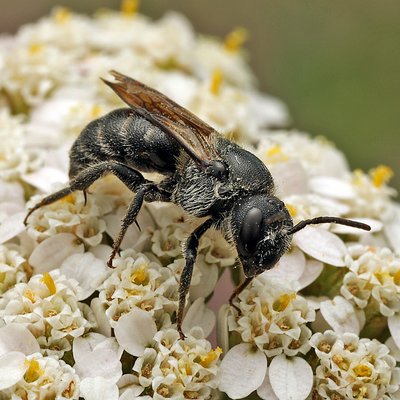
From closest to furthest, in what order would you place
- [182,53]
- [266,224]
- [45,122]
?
1. [266,224]
2. [45,122]
3. [182,53]

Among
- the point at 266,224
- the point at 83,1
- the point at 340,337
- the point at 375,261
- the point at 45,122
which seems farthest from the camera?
the point at 83,1

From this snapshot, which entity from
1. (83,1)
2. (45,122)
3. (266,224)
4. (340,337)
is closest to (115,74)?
(45,122)

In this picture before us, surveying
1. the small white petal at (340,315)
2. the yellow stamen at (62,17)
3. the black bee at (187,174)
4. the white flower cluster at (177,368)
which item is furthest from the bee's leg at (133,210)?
the yellow stamen at (62,17)

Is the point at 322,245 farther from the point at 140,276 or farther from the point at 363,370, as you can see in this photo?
the point at 140,276

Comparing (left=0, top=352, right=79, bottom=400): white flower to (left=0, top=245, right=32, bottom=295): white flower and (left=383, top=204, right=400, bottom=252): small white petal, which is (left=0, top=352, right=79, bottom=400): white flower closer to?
(left=0, top=245, right=32, bottom=295): white flower

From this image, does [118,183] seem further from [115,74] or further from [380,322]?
[380,322]

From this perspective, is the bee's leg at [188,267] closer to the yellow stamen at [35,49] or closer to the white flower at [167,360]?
the white flower at [167,360]
